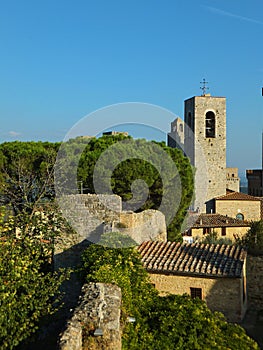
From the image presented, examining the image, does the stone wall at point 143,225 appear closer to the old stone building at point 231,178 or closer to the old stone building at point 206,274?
the old stone building at point 206,274

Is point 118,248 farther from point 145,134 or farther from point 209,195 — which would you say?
point 209,195

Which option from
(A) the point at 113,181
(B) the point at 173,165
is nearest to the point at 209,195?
(B) the point at 173,165

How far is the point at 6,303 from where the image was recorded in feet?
20.3

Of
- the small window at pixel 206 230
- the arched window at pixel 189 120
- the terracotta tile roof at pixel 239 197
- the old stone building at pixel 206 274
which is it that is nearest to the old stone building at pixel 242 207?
the terracotta tile roof at pixel 239 197

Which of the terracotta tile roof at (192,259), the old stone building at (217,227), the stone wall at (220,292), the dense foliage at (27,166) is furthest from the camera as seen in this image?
the old stone building at (217,227)

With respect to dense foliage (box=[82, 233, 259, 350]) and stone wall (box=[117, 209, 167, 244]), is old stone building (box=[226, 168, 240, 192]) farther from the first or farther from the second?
dense foliage (box=[82, 233, 259, 350])

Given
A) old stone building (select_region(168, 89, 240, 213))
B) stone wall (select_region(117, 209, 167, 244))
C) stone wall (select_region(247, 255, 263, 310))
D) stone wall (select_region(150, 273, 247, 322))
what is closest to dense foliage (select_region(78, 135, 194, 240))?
stone wall (select_region(117, 209, 167, 244))

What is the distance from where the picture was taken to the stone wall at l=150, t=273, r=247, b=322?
32.3 ft

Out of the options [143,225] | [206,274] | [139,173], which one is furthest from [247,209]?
[206,274]

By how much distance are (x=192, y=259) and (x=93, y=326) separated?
5.93m

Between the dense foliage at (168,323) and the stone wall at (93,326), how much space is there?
653mm

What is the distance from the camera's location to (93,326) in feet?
16.7

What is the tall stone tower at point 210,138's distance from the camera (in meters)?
38.8

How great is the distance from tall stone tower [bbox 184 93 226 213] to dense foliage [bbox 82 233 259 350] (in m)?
Answer: 31.5
